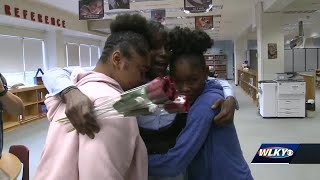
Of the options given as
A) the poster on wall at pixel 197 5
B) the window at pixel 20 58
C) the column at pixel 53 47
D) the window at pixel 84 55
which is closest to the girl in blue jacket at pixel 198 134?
the poster on wall at pixel 197 5

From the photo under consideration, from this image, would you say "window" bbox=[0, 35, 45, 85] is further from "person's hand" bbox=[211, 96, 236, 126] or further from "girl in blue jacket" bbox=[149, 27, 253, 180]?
"person's hand" bbox=[211, 96, 236, 126]

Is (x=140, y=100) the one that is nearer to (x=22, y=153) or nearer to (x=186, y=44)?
(x=186, y=44)

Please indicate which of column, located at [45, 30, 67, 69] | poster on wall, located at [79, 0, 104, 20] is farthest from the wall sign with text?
poster on wall, located at [79, 0, 104, 20]

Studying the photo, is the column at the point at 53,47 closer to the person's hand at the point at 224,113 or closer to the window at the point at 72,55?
the window at the point at 72,55

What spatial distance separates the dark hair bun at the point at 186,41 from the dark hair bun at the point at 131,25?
0.82ft

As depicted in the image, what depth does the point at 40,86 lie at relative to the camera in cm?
1081

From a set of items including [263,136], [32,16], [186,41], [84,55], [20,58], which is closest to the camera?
[186,41]

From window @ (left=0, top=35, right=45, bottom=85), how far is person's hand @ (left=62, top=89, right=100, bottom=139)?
9.50 meters

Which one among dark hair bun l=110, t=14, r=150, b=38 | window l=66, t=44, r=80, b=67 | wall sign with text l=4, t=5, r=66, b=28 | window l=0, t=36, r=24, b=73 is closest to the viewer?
dark hair bun l=110, t=14, r=150, b=38

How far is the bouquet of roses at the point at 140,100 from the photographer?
2.79 ft

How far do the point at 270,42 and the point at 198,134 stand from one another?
941 centimetres

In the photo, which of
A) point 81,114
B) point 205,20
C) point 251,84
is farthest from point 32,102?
point 81,114

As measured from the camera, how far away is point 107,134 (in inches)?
32.6

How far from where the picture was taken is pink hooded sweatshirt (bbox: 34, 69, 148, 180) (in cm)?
81
